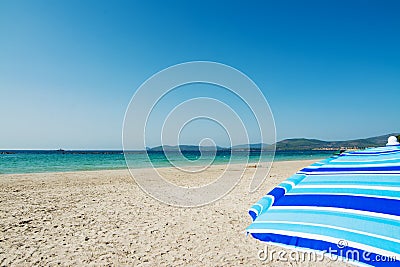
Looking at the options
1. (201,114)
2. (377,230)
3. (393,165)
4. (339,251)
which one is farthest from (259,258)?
(201,114)

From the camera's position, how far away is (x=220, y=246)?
357cm

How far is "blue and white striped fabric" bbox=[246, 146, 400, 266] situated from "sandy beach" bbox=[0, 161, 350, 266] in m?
0.46

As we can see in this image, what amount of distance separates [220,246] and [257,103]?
3851mm

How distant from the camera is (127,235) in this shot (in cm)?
415

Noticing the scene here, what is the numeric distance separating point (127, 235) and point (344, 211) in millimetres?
3108

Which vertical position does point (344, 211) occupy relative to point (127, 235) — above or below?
above

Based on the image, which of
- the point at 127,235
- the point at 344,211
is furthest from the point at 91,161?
the point at 344,211

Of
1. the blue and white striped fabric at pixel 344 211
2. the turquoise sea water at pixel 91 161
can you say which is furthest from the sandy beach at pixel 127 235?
the turquoise sea water at pixel 91 161

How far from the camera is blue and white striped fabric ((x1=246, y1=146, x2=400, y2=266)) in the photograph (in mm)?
2318

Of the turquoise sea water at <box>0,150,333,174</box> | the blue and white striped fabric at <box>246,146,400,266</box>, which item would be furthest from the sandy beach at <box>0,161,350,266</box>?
the turquoise sea water at <box>0,150,333,174</box>

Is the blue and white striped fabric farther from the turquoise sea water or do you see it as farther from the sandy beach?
the turquoise sea water

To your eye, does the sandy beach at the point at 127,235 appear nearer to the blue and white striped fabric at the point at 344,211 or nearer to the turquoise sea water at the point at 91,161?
the blue and white striped fabric at the point at 344,211

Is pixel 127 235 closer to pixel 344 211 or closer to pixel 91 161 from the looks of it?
pixel 344 211

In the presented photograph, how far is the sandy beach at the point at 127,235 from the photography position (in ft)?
10.6
